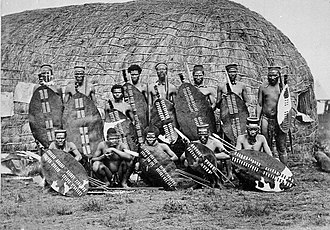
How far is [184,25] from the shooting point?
8.60 meters

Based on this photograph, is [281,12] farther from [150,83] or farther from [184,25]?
[150,83]

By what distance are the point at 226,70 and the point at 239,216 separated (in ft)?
5.87

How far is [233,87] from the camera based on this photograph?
822 cm

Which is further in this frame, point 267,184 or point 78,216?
point 267,184

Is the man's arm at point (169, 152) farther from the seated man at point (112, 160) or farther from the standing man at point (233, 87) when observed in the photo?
the standing man at point (233, 87)

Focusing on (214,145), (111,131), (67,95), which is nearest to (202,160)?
(214,145)

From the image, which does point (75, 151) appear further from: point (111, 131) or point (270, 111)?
point (270, 111)

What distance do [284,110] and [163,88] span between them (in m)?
1.43

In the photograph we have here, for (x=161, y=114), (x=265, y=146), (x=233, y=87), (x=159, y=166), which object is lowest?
(x=159, y=166)

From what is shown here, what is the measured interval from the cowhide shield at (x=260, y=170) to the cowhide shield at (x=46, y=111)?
2.07 meters

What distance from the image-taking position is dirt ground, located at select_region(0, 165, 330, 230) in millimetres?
7207

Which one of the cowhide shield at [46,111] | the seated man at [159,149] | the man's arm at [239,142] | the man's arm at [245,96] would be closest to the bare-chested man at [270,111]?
the man's arm at [245,96]

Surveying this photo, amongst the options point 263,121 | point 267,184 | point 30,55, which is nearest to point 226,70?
point 263,121

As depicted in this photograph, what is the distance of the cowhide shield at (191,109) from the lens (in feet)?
26.6
